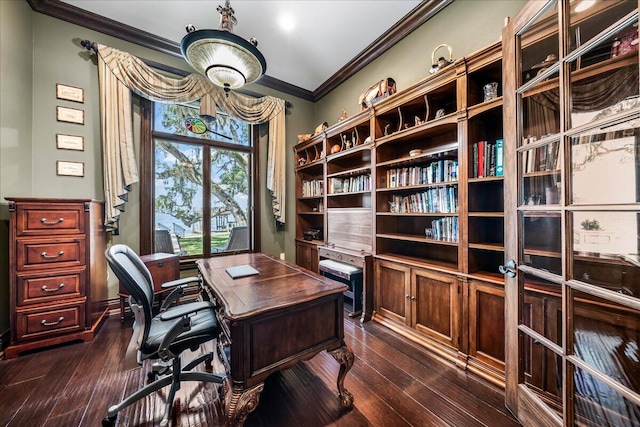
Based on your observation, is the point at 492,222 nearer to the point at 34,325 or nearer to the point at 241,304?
the point at 241,304

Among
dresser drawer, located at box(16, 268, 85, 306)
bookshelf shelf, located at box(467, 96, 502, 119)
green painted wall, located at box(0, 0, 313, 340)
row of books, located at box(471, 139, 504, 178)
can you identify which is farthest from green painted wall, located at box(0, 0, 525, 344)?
row of books, located at box(471, 139, 504, 178)

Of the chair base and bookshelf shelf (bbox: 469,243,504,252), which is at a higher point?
bookshelf shelf (bbox: 469,243,504,252)

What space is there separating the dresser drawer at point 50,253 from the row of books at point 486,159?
3.55m

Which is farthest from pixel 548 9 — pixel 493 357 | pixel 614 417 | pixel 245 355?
pixel 245 355

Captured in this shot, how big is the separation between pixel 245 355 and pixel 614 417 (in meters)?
1.62

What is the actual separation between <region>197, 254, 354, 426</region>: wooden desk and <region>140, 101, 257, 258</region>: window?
201 cm

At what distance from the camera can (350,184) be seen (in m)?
3.32

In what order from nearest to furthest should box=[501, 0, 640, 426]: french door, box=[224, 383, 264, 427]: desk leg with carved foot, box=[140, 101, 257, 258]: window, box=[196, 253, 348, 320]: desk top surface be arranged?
box=[501, 0, 640, 426]: french door < box=[224, 383, 264, 427]: desk leg with carved foot < box=[196, 253, 348, 320]: desk top surface < box=[140, 101, 257, 258]: window

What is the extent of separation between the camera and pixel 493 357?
1744mm

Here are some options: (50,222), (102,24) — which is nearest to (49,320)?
(50,222)

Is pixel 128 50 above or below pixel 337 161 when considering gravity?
above

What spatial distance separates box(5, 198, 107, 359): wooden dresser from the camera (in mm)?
2010

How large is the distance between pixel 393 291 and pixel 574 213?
169cm

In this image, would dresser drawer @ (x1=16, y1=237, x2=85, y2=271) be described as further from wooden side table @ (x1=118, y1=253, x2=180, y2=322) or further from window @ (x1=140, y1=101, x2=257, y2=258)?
window @ (x1=140, y1=101, x2=257, y2=258)
